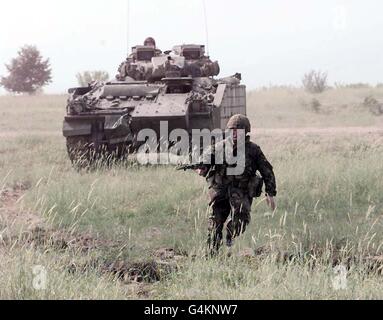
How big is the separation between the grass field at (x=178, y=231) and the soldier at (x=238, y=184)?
229 mm

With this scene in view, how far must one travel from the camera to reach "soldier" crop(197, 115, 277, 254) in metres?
6.10

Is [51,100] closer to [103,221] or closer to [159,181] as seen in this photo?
[159,181]

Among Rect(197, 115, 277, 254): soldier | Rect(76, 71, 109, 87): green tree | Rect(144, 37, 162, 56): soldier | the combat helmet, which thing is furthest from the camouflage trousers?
Rect(76, 71, 109, 87): green tree

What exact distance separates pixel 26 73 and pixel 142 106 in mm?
33986

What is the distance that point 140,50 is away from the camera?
1437 cm

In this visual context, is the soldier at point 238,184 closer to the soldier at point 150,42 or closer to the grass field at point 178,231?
the grass field at point 178,231

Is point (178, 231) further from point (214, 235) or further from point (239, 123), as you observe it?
point (239, 123)

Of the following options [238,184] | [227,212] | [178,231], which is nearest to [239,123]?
[238,184]

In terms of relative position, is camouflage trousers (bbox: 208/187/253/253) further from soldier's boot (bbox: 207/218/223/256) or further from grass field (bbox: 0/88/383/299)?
grass field (bbox: 0/88/383/299)

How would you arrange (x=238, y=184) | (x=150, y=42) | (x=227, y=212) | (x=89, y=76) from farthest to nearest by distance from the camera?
(x=89, y=76) < (x=150, y=42) < (x=227, y=212) < (x=238, y=184)

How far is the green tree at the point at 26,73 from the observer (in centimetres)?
4400

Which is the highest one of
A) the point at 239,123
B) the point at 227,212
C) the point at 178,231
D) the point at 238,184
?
the point at 239,123

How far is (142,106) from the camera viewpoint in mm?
12078
